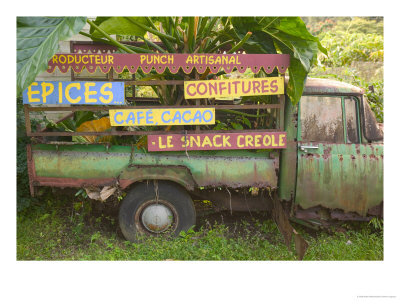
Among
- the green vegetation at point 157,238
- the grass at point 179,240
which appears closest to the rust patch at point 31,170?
the green vegetation at point 157,238

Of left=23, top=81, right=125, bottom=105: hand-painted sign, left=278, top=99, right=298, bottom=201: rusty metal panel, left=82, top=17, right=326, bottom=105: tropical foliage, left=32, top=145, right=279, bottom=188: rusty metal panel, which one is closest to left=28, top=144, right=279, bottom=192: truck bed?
left=32, top=145, right=279, bottom=188: rusty metal panel

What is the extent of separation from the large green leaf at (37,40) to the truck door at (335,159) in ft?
7.99

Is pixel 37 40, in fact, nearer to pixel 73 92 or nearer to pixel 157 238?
pixel 73 92

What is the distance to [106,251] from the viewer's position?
12.5ft

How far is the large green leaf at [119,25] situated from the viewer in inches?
166

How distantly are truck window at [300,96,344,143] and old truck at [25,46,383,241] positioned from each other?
0.01m

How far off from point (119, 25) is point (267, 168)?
2.35 meters

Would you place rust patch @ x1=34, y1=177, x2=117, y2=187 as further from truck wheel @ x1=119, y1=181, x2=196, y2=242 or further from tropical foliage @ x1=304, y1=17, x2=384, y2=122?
tropical foliage @ x1=304, y1=17, x2=384, y2=122

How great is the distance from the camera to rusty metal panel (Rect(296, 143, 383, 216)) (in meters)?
3.92

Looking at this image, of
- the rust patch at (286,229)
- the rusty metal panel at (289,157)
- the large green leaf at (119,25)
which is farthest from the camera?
the large green leaf at (119,25)

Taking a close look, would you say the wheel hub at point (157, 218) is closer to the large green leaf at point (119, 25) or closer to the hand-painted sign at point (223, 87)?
the hand-painted sign at point (223, 87)

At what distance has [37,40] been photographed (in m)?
3.30

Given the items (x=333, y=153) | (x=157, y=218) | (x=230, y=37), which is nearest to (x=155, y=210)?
(x=157, y=218)

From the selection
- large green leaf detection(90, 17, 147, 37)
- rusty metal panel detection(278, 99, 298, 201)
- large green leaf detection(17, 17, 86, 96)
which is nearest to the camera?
large green leaf detection(17, 17, 86, 96)
